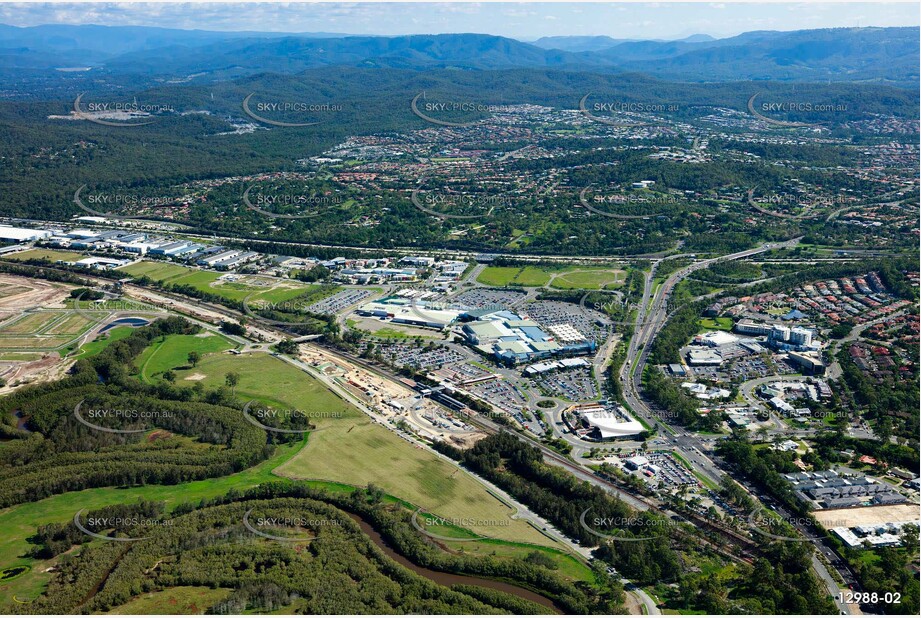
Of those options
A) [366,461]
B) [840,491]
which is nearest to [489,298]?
[366,461]

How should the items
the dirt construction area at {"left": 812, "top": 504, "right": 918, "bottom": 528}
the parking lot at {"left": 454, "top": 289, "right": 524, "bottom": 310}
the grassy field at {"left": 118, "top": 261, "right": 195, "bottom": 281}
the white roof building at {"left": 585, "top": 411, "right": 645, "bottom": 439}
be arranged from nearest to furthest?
the dirt construction area at {"left": 812, "top": 504, "right": 918, "bottom": 528} < the white roof building at {"left": 585, "top": 411, "right": 645, "bottom": 439} < the parking lot at {"left": 454, "top": 289, "right": 524, "bottom": 310} < the grassy field at {"left": 118, "top": 261, "right": 195, "bottom": 281}

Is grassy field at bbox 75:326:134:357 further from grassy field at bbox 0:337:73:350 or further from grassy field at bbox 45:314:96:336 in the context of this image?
grassy field at bbox 45:314:96:336

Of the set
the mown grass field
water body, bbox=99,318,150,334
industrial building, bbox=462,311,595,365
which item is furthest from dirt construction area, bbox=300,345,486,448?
the mown grass field

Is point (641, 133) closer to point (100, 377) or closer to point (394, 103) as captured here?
point (394, 103)

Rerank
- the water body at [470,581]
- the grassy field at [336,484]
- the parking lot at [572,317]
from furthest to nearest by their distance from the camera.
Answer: the parking lot at [572,317], the grassy field at [336,484], the water body at [470,581]

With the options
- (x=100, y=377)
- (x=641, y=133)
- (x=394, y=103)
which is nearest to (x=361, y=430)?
(x=100, y=377)

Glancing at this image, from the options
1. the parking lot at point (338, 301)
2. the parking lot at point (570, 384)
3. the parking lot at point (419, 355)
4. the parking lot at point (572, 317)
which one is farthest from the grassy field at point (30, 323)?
the parking lot at point (570, 384)

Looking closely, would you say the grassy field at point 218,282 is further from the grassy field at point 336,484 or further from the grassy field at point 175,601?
the grassy field at point 175,601

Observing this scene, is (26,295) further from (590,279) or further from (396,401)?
(590,279)

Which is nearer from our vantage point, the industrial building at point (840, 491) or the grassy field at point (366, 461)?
the industrial building at point (840, 491)
